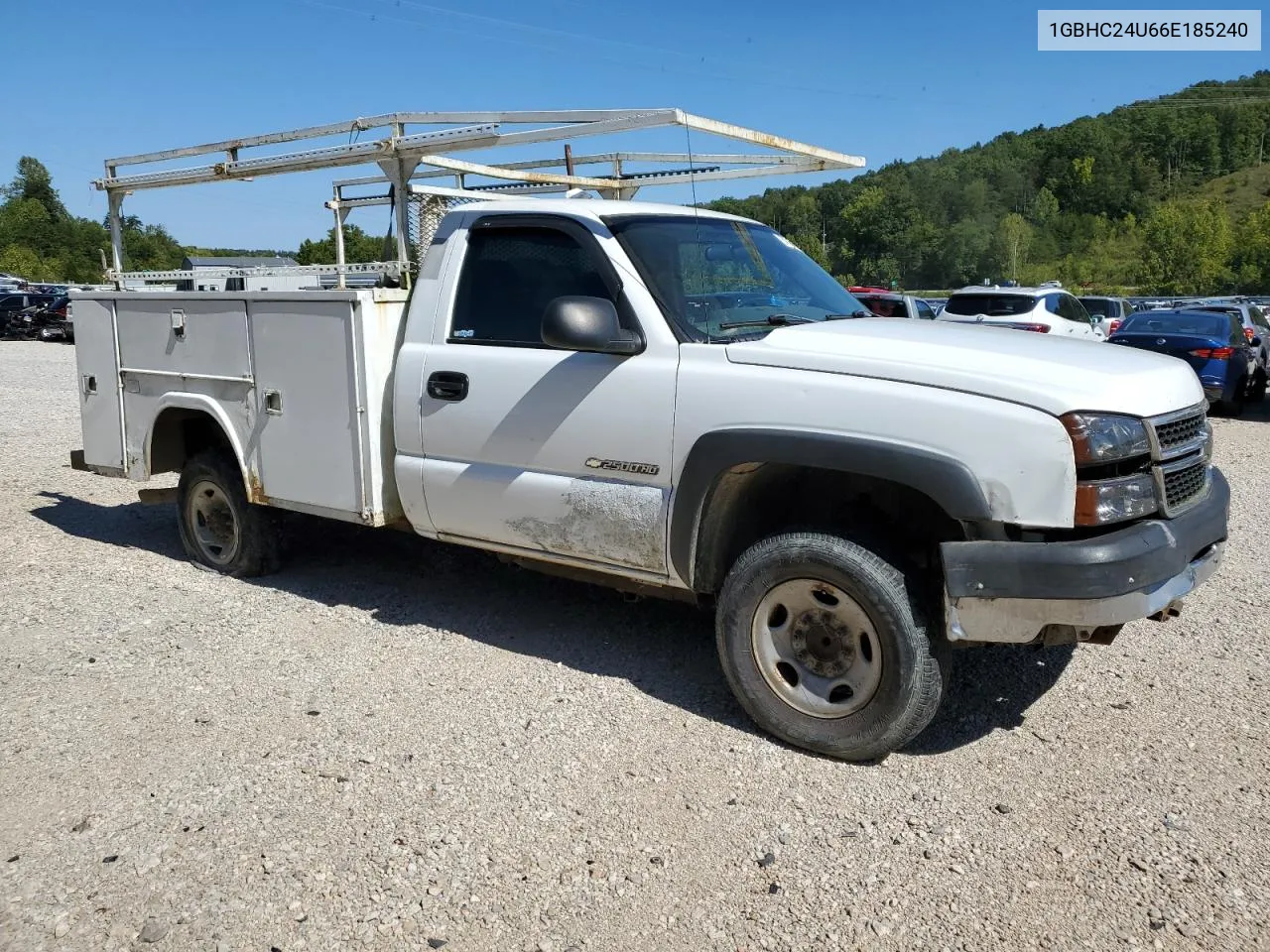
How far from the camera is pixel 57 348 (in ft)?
101

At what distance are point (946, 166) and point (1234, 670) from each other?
301 ft

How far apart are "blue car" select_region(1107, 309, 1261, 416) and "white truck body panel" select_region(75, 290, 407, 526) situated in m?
11.2

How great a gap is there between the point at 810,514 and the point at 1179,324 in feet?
43.1

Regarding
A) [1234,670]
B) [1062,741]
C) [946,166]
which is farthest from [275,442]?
[946,166]

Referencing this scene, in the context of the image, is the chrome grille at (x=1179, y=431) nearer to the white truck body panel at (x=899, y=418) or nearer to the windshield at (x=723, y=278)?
the white truck body panel at (x=899, y=418)

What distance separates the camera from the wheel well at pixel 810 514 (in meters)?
3.86

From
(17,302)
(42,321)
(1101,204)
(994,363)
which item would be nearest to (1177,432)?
(994,363)

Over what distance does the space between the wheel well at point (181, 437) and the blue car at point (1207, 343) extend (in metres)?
11.2

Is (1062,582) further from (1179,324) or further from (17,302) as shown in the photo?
(17,302)

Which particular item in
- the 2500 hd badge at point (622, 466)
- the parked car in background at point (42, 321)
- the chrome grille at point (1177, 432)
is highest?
the parked car in background at point (42, 321)

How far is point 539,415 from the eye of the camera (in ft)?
14.4

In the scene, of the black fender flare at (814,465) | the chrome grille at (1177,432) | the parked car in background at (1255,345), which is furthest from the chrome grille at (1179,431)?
the parked car in background at (1255,345)

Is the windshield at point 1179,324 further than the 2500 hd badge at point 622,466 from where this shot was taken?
Yes

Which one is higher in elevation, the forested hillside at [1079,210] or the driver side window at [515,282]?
the forested hillside at [1079,210]
